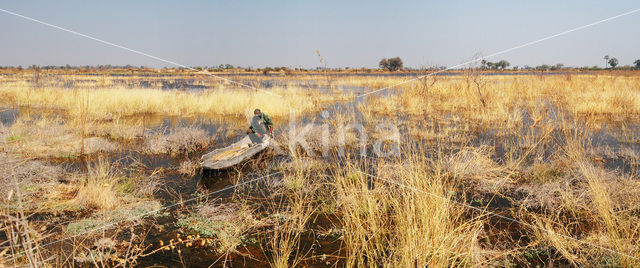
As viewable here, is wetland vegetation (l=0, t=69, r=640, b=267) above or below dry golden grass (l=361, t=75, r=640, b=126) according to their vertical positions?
below

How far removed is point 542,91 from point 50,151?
21395 mm

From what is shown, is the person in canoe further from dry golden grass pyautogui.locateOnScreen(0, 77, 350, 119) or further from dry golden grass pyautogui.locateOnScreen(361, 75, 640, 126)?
dry golden grass pyautogui.locateOnScreen(361, 75, 640, 126)

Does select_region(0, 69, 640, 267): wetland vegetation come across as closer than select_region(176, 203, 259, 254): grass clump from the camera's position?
Yes

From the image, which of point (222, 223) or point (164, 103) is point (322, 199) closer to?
point (222, 223)

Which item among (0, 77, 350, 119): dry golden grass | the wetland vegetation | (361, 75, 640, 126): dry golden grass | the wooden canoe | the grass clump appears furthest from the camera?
(0, 77, 350, 119): dry golden grass

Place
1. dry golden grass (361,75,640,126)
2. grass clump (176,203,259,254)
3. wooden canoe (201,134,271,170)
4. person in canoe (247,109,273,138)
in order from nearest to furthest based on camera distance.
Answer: grass clump (176,203,259,254), wooden canoe (201,134,271,170), person in canoe (247,109,273,138), dry golden grass (361,75,640,126)

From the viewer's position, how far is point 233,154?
7531 millimetres

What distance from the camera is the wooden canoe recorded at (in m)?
6.80

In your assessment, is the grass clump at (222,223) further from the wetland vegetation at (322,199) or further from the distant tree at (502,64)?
the distant tree at (502,64)

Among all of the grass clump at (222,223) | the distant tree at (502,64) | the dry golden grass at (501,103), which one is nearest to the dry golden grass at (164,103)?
the dry golden grass at (501,103)

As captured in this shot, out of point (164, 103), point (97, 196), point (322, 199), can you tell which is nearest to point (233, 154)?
point (97, 196)

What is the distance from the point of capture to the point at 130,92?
652 inches

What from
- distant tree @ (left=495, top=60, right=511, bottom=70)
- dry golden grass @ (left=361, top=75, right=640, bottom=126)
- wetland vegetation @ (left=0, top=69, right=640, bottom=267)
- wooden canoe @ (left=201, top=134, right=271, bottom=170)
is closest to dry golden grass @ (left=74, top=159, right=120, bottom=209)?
wetland vegetation @ (left=0, top=69, right=640, bottom=267)

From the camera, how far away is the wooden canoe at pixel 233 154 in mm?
6800
